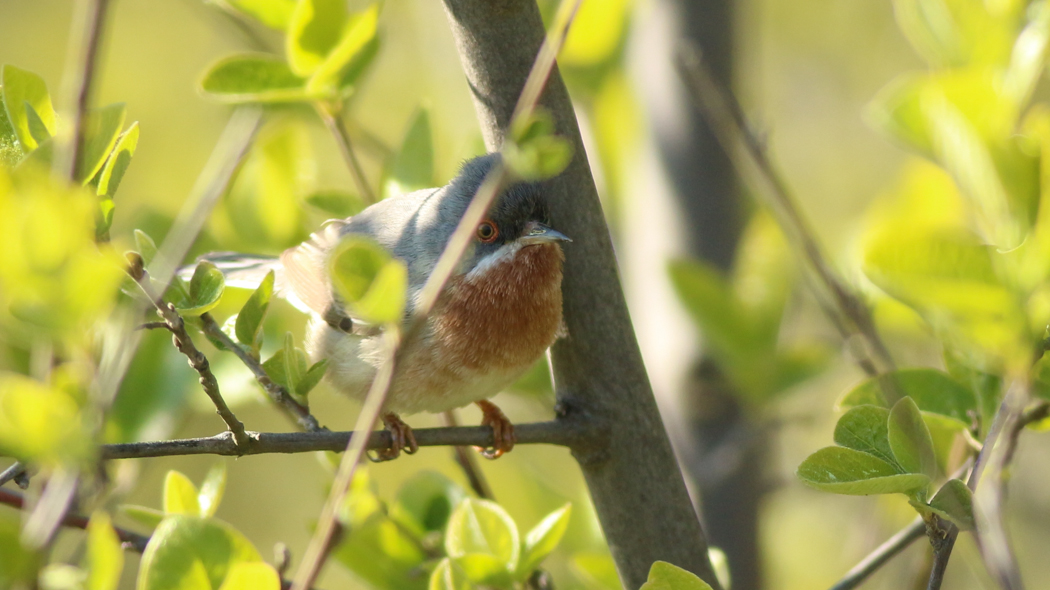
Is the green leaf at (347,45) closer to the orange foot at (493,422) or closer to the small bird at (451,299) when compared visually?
the small bird at (451,299)

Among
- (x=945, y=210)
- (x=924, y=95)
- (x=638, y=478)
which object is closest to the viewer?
(x=924, y=95)

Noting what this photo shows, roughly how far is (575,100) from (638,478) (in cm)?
194

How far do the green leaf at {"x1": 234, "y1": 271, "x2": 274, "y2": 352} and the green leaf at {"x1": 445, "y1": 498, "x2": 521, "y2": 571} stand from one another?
666mm

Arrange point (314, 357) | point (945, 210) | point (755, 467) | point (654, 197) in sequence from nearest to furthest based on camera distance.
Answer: point (945, 210), point (314, 357), point (755, 467), point (654, 197)

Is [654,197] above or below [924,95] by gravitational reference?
below

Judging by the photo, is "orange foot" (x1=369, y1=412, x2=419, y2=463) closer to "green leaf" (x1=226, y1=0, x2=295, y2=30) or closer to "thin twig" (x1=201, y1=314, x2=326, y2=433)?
"thin twig" (x1=201, y1=314, x2=326, y2=433)

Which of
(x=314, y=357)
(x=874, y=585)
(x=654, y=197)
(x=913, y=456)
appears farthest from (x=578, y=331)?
(x=874, y=585)

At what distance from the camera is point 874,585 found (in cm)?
584

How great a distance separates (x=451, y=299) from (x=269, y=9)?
1.14 meters

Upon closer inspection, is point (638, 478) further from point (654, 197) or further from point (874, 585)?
point (874, 585)

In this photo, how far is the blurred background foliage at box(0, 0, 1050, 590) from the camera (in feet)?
9.41

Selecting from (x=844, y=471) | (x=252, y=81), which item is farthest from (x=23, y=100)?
(x=844, y=471)

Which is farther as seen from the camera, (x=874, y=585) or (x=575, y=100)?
(x=874, y=585)

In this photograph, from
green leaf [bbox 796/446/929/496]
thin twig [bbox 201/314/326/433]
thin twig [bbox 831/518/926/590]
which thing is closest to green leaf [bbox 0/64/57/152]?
thin twig [bbox 201/314/326/433]
